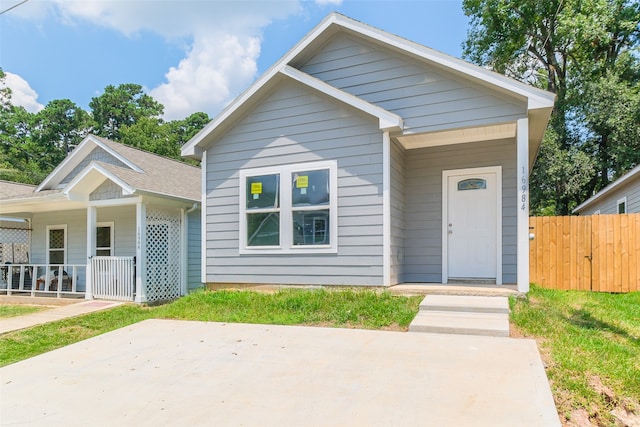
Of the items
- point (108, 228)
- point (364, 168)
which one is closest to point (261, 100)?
point (364, 168)

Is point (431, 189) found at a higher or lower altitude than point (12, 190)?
lower

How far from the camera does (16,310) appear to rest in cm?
862

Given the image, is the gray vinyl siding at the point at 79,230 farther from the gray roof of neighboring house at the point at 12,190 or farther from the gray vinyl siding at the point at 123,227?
the gray roof of neighboring house at the point at 12,190

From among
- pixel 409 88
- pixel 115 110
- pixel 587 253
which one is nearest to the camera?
pixel 409 88

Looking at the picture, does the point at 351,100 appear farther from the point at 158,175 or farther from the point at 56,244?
the point at 56,244

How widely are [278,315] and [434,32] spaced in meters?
10.3

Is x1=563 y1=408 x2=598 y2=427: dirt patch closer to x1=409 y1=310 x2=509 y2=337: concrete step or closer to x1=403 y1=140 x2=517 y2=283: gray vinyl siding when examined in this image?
x1=409 y1=310 x2=509 y2=337: concrete step

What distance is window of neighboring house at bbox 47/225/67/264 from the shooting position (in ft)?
40.1

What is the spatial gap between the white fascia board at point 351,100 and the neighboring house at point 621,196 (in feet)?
26.2

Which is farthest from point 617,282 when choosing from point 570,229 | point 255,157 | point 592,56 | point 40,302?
point 592,56

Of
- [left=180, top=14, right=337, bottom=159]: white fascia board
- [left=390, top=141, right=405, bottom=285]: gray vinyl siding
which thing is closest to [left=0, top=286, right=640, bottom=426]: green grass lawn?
[left=390, top=141, right=405, bottom=285]: gray vinyl siding

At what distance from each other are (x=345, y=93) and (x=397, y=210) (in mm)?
2231

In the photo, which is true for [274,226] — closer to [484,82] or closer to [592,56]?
[484,82]

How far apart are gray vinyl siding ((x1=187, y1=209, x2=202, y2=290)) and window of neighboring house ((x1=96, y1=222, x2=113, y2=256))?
2733mm
